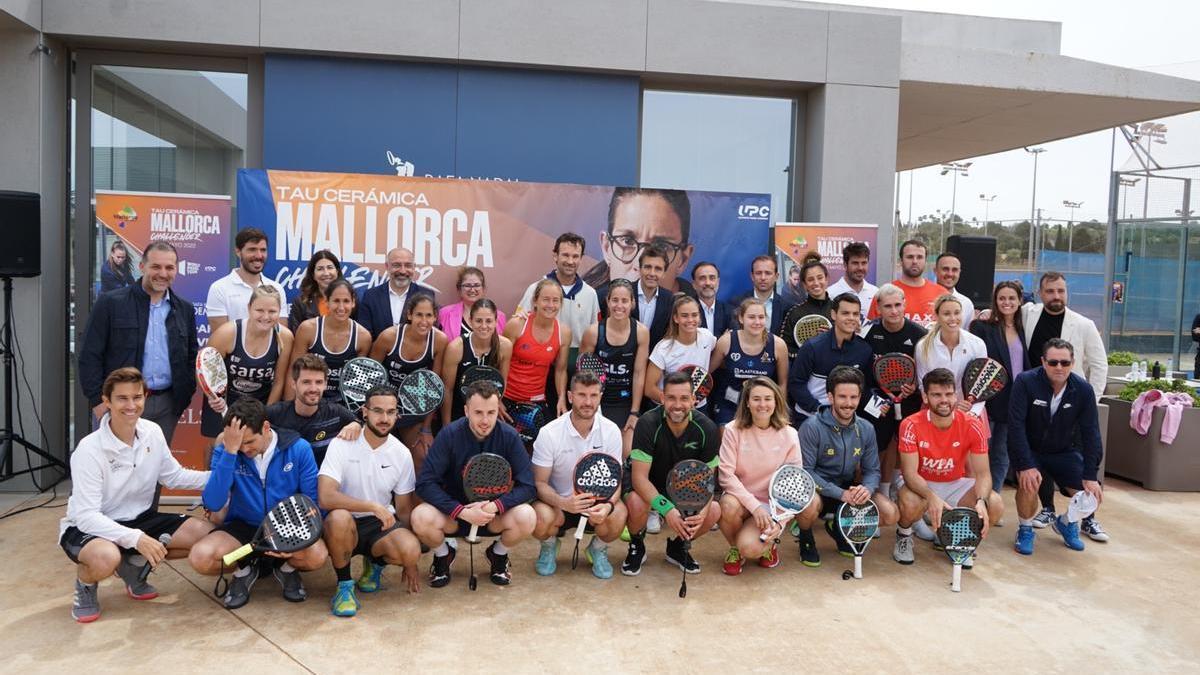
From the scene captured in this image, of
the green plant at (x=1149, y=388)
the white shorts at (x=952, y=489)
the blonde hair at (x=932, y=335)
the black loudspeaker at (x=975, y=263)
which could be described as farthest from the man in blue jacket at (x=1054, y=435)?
the black loudspeaker at (x=975, y=263)

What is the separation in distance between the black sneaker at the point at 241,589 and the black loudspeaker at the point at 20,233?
3.48 metres

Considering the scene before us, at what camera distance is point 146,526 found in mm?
4715

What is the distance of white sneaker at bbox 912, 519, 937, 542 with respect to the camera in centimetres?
612

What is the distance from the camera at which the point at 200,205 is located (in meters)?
6.86

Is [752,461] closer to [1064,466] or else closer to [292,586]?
[1064,466]

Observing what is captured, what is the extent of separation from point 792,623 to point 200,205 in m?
5.35

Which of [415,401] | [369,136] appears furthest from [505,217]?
[415,401]

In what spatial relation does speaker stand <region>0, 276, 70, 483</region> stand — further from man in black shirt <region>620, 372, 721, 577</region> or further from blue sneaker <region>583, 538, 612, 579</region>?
man in black shirt <region>620, 372, 721, 577</region>

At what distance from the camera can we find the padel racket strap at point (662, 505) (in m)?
5.11

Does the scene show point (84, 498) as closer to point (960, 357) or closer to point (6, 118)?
point (6, 118)

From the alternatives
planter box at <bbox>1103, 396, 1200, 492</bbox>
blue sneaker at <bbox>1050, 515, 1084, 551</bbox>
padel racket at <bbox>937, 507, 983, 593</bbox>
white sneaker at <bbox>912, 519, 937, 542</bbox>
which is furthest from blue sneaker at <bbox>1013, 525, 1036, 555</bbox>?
planter box at <bbox>1103, 396, 1200, 492</bbox>

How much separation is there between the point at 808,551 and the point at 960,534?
2.95ft

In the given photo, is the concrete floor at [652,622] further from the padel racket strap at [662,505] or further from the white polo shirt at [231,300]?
the white polo shirt at [231,300]

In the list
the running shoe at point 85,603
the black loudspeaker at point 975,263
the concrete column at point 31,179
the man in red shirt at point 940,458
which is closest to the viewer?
the running shoe at point 85,603
